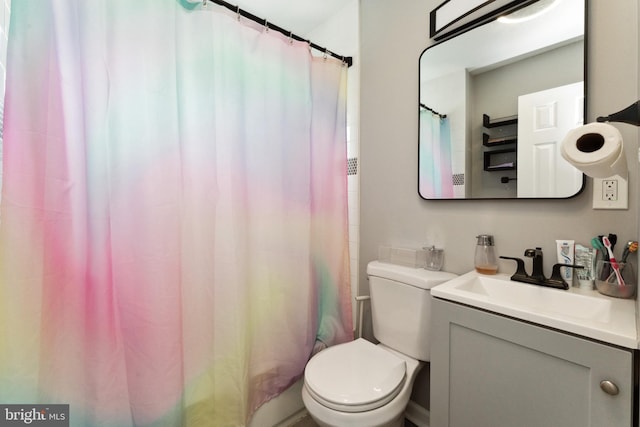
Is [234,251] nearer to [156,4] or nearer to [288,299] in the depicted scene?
[288,299]

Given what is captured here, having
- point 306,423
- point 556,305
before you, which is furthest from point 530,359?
point 306,423

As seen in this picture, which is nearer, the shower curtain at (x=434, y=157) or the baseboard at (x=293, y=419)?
the shower curtain at (x=434, y=157)

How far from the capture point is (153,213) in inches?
39.0

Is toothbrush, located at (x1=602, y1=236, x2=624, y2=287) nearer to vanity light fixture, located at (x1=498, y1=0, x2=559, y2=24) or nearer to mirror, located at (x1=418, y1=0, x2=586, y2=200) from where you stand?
mirror, located at (x1=418, y1=0, x2=586, y2=200)

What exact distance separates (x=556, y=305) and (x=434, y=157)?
77 cm

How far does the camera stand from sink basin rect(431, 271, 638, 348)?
662 mm

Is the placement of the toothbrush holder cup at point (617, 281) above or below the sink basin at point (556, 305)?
above

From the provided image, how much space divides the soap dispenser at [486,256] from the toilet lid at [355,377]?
20.8 inches

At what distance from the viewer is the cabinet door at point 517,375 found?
0.65m

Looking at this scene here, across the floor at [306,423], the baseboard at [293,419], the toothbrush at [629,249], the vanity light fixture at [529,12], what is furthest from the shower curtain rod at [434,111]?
the baseboard at [293,419]

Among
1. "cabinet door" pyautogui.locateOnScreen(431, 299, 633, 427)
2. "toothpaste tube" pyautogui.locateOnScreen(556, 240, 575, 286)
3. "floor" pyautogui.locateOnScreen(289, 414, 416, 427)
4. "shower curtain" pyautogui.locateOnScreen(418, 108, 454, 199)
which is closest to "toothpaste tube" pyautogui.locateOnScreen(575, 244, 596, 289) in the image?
"toothpaste tube" pyautogui.locateOnScreen(556, 240, 575, 286)

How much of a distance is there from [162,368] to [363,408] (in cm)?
73

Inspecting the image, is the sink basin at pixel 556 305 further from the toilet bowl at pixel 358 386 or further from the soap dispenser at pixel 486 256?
the toilet bowl at pixel 358 386

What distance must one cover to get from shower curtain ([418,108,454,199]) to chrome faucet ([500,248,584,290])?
395 millimetres
